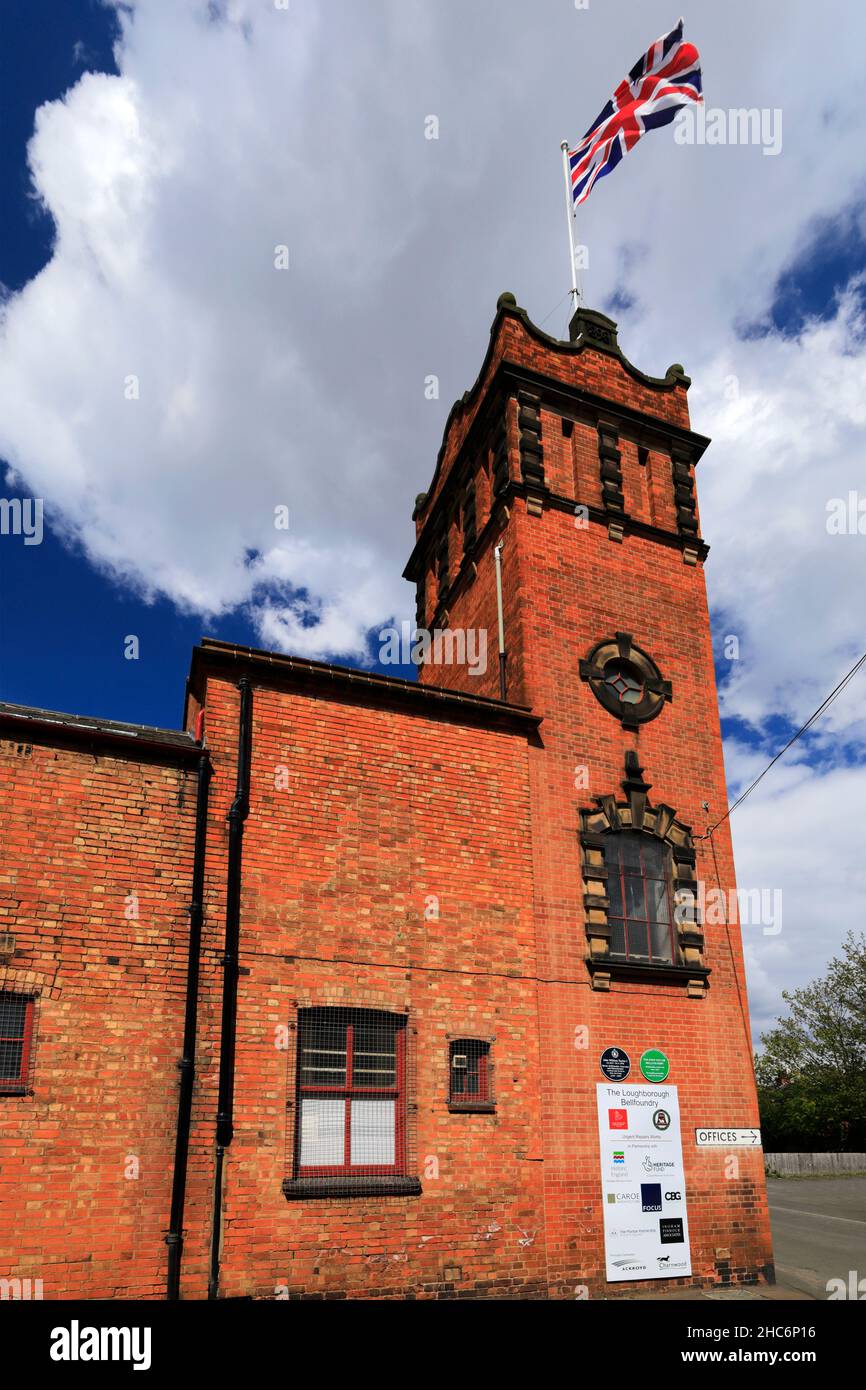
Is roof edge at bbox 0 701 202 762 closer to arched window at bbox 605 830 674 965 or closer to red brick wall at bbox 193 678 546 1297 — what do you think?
red brick wall at bbox 193 678 546 1297

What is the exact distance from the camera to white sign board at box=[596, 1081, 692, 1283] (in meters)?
12.5

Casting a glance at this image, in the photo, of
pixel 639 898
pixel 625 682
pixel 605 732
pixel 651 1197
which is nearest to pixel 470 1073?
pixel 651 1197

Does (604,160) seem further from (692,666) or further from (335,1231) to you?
(335,1231)

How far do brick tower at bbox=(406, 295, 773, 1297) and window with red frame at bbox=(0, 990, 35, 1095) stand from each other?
6.61 metres

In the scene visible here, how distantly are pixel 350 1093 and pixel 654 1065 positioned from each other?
15.5 ft

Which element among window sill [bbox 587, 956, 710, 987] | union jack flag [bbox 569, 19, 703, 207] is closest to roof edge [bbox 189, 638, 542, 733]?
window sill [bbox 587, 956, 710, 987]

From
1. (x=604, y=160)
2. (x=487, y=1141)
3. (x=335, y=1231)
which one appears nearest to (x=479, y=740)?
(x=487, y=1141)

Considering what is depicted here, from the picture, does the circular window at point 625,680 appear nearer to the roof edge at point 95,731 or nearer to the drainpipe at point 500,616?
the drainpipe at point 500,616

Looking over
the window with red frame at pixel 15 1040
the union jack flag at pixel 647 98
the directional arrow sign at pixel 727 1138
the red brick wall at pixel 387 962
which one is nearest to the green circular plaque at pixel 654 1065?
the directional arrow sign at pixel 727 1138

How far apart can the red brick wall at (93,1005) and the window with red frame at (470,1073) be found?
364cm

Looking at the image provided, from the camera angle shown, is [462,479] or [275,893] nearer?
[275,893]

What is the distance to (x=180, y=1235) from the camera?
397 inches

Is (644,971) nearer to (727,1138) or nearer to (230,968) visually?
(727,1138)

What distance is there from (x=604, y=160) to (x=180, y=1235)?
18955 millimetres
